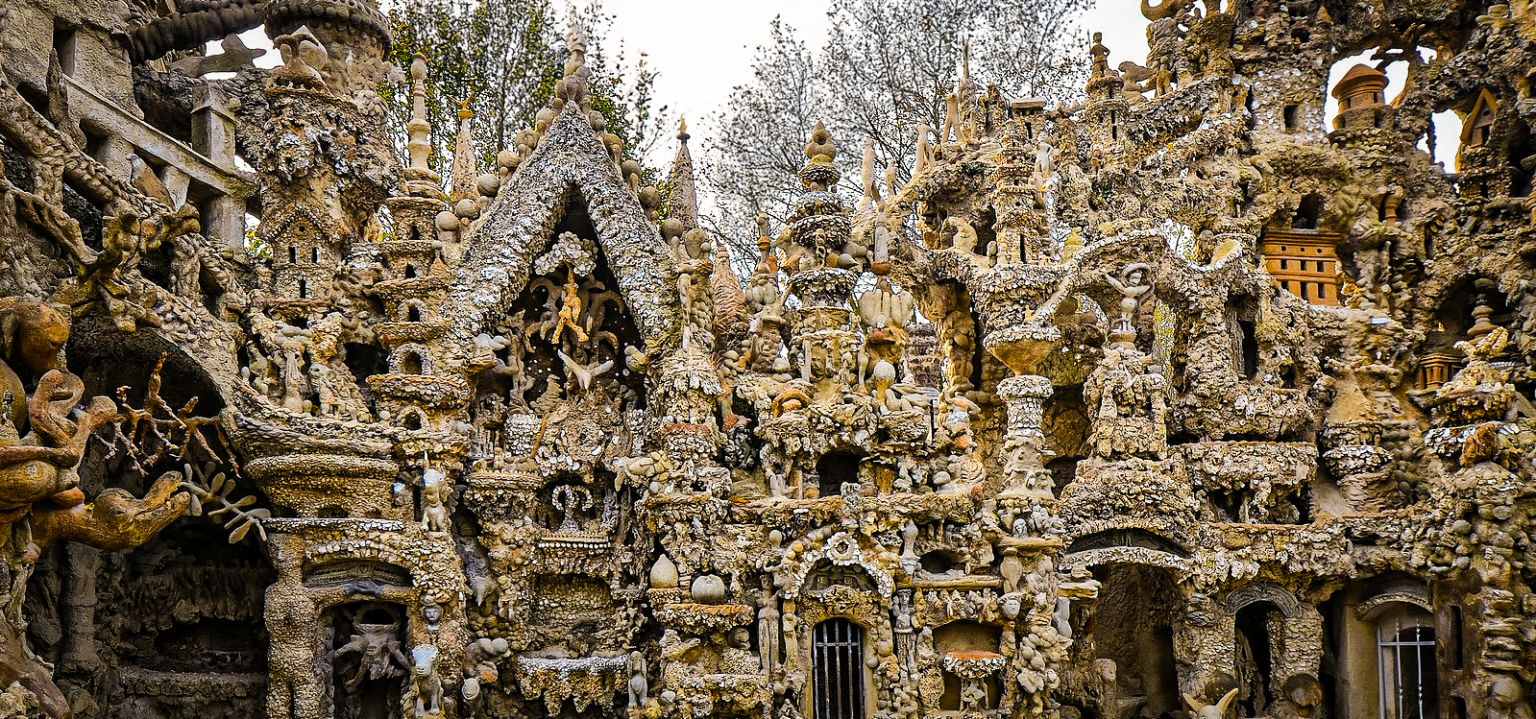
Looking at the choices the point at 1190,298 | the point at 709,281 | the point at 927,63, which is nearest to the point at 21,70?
the point at 709,281

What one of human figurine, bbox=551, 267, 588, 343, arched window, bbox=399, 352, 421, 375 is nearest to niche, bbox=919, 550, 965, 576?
human figurine, bbox=551, 267, 588, 343

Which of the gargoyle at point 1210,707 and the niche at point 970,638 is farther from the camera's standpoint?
the gargoyle at point 1210,707

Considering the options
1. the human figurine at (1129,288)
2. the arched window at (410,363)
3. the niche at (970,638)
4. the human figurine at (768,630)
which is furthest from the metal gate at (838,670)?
the human figurine at (1129,288)

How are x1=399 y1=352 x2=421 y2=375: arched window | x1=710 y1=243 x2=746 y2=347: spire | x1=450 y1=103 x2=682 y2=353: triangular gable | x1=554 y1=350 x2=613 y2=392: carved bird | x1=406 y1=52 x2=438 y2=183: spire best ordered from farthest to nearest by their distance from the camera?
x1=710 y1=243 x2=746 y2=347: spire, x1=554 y1=350 x2=613 y2=392: carved bird, x1=450 y1=103 x2=682 y2=353: triangular gable, x1=406 y1=52 x2=438 y2=183: spire, x1=399 y1=352 x2=421 y2=375: arched window

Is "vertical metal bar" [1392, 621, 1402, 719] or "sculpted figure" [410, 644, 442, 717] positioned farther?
"vertical metal bar" [1392, 621, 1402, 719]

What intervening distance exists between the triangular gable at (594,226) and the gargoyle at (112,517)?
12.7 feet

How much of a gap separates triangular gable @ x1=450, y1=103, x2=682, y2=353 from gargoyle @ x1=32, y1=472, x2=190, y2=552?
3.87 metres

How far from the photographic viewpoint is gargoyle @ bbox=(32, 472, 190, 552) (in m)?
8.12

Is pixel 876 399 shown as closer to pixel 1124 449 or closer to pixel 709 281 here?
pixel 709 281

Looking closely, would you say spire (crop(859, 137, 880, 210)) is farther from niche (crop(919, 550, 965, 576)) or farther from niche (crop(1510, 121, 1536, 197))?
niche (crop(1510, 121, 1536, 197))

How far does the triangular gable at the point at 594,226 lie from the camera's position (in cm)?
1198

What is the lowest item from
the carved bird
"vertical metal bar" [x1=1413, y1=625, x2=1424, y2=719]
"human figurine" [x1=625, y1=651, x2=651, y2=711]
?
"vertical metal bar" [x1=1413, y1=625, x2=1424, y2=719]

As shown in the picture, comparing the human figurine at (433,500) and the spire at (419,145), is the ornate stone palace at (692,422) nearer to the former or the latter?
the human figurine at (433,500)

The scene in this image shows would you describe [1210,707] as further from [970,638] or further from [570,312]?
[570,312]
